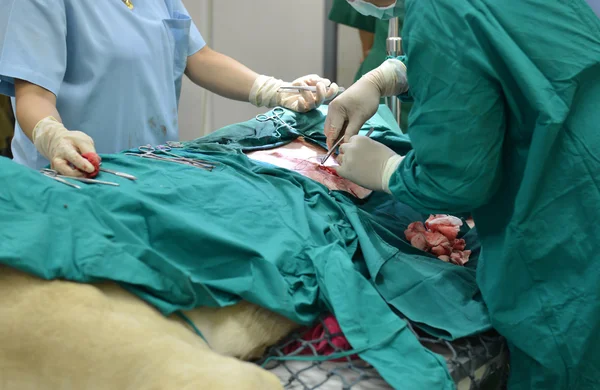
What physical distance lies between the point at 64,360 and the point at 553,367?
2.50 ft

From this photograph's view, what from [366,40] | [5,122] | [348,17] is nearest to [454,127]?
[348,17]

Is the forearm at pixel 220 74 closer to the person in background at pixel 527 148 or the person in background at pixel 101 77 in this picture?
the person in background at pixel 101 77

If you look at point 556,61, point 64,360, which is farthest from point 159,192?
point 556,61

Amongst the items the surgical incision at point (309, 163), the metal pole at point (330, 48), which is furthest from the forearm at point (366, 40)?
the surgical incision at point (309, 163)

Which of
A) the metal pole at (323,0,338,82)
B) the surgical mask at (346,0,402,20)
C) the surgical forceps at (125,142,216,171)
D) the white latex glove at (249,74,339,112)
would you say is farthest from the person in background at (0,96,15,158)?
the surgical mask at (346,0,402,20)

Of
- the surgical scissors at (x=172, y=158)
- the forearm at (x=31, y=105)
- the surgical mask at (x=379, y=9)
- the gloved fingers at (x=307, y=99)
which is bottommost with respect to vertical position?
the surgical scissors at (x=172, y=158)

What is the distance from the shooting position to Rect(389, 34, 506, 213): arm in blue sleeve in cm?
93

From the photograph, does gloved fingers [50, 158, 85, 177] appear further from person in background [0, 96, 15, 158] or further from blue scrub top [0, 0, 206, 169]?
person in background [0, 96, 15, 158]

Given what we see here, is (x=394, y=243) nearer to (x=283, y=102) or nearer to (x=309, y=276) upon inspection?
(x=309, y=276)

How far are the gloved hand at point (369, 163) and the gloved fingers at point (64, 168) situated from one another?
0.56 metres

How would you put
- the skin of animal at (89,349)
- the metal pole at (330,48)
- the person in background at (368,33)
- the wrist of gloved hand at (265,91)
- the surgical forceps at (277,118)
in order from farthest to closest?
the metal pole at (330,48)
the person in background at (368,33)
the wrist of gloved hand at (265,91)
the surgical forceps at (277,118)
the skin of animal at (89,349)

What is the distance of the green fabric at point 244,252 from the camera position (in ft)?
2.70

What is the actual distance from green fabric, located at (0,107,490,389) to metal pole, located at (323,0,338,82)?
207 centimetres

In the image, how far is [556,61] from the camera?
36.1 inches
